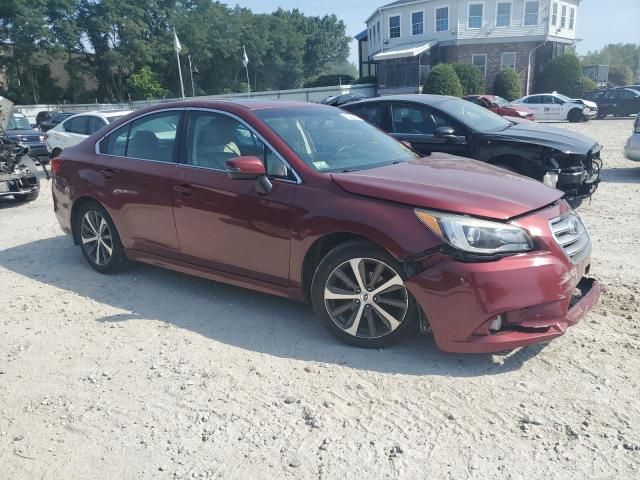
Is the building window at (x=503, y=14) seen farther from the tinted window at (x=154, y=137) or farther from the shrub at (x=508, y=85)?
the tinted window at (x=154, y=137)

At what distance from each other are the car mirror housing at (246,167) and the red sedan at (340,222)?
1 cm

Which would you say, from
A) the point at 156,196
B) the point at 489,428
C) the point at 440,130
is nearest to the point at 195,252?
the point at 156,196

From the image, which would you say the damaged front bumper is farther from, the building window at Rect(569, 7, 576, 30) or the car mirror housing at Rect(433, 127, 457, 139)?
the building window at Rect(569, 7, 576, 30)

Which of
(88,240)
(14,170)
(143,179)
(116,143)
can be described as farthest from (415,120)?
(14,170)

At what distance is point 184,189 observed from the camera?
4.52 metres

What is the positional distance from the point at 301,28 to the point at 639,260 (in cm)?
8178

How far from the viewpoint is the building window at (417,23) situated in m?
42.4

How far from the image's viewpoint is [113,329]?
4.30m

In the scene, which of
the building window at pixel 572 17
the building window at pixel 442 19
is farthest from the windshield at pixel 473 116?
the building window at pixel 572 17

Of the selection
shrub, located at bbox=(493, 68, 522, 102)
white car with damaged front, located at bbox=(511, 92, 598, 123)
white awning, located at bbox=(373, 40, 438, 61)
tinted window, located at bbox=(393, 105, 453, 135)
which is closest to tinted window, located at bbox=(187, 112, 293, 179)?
tinted window, located at bbox=(393, 105, 453, 135)

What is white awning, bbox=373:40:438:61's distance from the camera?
130ft

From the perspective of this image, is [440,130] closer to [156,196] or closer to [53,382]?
[156,196]

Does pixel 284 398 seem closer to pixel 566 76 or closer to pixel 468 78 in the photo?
pixel 468 78

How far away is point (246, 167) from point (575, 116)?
2575 cm
